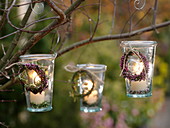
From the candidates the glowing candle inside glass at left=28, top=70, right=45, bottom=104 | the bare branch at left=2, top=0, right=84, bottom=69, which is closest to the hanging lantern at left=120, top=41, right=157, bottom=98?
the bare branch at left=2, top=0, right=84, bottom=69

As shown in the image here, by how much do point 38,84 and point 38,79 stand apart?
2 centimetres

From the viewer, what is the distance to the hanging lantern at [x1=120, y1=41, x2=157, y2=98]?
1.26 m

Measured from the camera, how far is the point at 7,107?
2.84m

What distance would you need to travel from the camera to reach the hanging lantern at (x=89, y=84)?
143cm

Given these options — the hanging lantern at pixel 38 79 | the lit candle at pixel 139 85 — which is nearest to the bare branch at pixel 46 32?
the hanging lantern at pixel 38 79

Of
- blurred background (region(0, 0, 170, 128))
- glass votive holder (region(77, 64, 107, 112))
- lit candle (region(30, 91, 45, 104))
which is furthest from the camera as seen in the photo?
blurred background (region(0, 0, 170, 128))

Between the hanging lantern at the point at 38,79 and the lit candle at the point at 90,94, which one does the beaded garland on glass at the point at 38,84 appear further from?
the lit candle at the point at 90,94

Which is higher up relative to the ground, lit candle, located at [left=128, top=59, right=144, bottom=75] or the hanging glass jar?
lit candle, located at [left=128, top=59, right=144, bottom=75]

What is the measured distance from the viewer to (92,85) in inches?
56.6

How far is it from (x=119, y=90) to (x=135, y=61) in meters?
3.73

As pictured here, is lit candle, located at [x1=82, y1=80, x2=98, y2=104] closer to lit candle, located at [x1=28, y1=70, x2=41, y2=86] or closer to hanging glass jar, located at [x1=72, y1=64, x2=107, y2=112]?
hanging glass jar, located at [x1=72, y1=64, x2=107, y2=112]

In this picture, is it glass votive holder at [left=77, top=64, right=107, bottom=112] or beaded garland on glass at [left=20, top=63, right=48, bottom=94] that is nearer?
beaded garland on glass at [left=20, top=63, right=48, bottom=94]

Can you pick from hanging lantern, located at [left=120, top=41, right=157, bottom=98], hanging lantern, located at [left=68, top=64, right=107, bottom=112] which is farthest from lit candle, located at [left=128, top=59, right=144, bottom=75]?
hanging lantern, located at [left=68, top=64, right=107, bottom=112]

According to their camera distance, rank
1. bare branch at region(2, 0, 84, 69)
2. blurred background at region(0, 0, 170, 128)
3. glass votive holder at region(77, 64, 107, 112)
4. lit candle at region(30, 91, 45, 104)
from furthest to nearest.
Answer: blurred background at region(0, 0, 170, 128), glass votive holder at region(77, 64, 107, 112), lit candle at region(30, 91, 45, 104), bare branch at region(2, 0, 84, 69)
